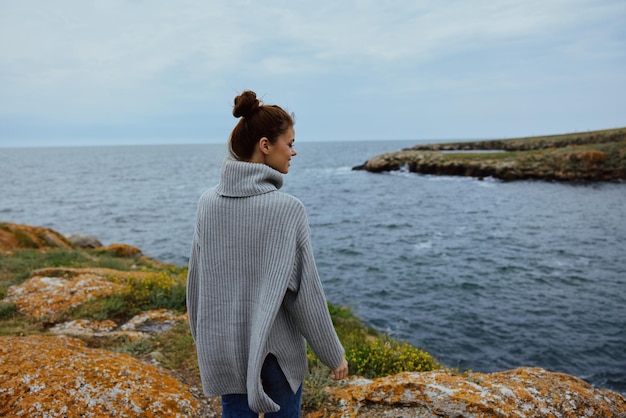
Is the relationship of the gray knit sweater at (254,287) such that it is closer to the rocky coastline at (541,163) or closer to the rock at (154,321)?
the rock at (154,321)

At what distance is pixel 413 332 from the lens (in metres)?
12.5

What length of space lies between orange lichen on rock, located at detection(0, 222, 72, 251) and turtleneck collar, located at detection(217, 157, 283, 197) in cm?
1416

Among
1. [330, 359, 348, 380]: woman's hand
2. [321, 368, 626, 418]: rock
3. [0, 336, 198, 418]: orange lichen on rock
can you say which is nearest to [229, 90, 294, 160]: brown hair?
[330, 359, 348, 380]: woman's hand

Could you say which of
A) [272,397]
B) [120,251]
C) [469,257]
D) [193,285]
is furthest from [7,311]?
[469,257]

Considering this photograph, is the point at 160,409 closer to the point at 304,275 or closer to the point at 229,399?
the point at 229,399

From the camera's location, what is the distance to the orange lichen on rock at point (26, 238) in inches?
525

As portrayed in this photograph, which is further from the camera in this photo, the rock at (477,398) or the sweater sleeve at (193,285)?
the rock at (477,398)

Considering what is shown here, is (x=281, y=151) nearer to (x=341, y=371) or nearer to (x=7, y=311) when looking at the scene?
(x=341, y=371)

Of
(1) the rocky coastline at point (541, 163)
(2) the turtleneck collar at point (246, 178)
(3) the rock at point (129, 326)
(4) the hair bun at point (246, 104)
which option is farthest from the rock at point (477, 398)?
(1) the rocky coastline at point (541, 163)

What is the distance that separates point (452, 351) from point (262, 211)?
11106 mm

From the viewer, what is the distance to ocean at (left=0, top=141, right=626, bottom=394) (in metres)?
11.8

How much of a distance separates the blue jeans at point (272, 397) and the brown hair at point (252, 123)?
1.26 meters

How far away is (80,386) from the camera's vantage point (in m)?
3.57

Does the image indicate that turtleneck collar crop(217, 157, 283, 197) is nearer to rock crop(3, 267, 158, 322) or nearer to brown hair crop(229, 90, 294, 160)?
brown hair crop(229, 90, 294, 160)
